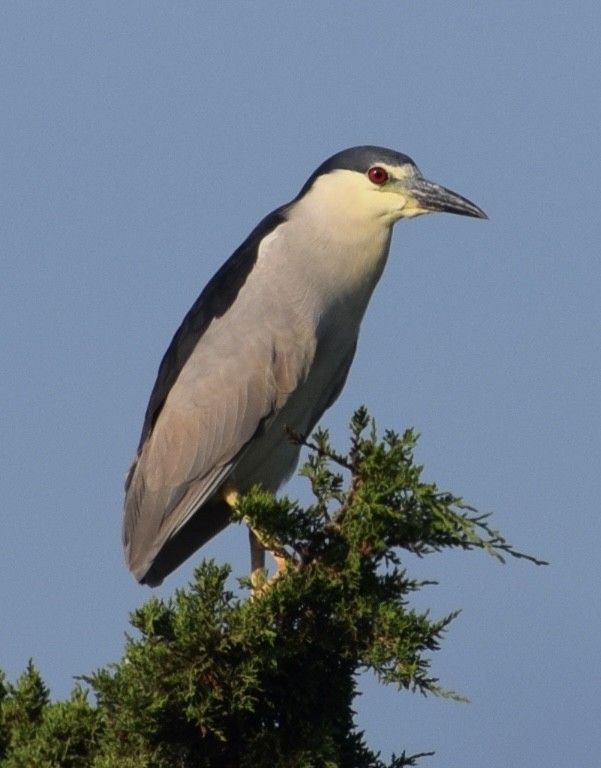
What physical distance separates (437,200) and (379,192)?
0.84 ft

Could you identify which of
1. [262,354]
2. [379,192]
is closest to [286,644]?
[262,354]

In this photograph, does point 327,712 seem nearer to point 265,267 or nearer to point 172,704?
point 172,704

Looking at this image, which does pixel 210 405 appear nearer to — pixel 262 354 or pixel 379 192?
pixel 262 354

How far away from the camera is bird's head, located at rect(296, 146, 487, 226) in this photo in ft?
18.4

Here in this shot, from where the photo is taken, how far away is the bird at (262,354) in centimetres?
538

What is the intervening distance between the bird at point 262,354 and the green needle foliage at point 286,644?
1.58 m

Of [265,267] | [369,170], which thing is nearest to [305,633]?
[265,267]

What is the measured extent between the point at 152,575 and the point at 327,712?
187 centimetres

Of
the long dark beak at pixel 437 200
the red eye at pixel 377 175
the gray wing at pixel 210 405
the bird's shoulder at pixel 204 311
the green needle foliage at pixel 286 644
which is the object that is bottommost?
the green needle foliage at pixel 286 644

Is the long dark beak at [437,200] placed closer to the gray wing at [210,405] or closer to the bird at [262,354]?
the bird at [262,354]

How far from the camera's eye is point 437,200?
5582mm

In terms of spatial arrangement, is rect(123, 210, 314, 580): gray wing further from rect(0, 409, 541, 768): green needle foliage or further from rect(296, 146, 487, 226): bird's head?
rect(0, 409, 541, 768): green needle foliage

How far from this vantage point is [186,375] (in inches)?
221

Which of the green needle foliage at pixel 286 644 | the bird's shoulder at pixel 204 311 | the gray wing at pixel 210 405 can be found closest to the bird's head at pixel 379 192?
the bird's shoulder at pixel 204 311
